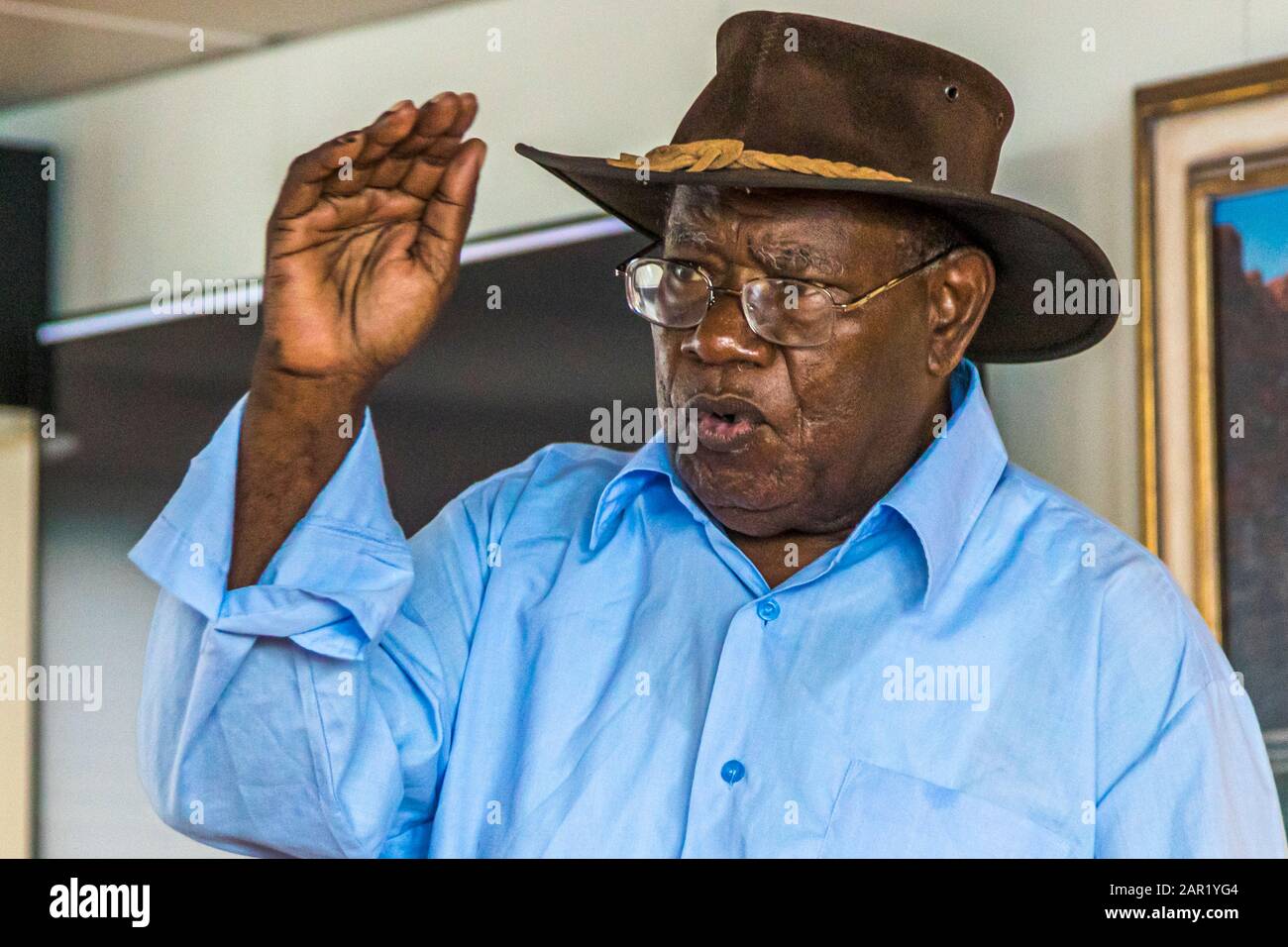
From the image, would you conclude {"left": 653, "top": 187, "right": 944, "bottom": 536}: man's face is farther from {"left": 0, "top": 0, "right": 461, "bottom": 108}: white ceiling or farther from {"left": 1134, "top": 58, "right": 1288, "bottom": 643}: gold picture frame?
{"left": 0, "top": 0, "right": 461, "bottom": 108}: white ceiling

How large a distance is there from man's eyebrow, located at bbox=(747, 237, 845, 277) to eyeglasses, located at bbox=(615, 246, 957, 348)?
1 centimetres

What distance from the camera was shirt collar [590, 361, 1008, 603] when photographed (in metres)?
1.43

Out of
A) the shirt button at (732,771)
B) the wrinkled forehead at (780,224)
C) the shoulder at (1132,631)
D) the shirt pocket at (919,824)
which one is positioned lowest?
the shirt pocket at (919,824)

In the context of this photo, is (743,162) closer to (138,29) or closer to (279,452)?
(279,452)

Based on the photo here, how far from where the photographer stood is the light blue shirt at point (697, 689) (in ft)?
4.34

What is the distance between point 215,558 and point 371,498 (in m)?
0.13

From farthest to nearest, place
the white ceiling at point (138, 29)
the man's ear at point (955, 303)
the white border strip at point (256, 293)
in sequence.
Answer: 1. the white ceiling at point (138, 29)
2. the white border strip at point (256, 293)
3. the man's ear at point (955, 303)

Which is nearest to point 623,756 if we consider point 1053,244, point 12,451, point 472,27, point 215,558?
point 215,558

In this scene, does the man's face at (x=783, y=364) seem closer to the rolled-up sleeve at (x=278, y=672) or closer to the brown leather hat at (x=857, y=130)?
the brown leather hat at (x=857, y=130)

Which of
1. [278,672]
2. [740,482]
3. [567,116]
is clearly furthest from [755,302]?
[567,116]

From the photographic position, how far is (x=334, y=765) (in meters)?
1.36

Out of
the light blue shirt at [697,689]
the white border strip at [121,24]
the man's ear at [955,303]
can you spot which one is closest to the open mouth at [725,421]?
the light blue shirt at [697,689]

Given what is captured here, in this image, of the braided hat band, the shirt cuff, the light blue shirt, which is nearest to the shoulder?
the light blue shirt
